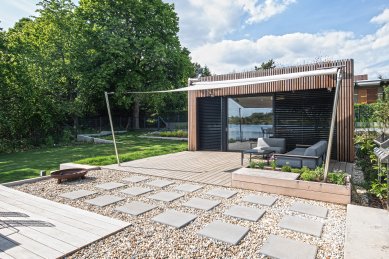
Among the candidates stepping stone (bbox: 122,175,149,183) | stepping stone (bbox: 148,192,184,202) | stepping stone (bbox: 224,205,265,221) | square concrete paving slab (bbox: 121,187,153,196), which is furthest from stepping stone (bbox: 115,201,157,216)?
stepping stone (bbox: 122,175,149,183)

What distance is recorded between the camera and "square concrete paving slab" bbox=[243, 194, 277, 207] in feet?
12.8

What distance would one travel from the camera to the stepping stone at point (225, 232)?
2.73 m

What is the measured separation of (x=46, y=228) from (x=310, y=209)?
3.70 m

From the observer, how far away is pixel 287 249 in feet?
8.21

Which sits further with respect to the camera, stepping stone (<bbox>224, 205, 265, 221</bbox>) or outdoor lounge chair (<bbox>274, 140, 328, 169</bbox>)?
outdoor lounge chair (<bbox>274, 140, 328, 169</bbox>)

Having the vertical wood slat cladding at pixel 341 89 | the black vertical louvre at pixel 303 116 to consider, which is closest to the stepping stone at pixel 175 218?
the vertical wood slat cladding at pixel 341 89

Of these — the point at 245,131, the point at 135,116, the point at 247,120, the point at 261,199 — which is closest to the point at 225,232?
the point at 261,199

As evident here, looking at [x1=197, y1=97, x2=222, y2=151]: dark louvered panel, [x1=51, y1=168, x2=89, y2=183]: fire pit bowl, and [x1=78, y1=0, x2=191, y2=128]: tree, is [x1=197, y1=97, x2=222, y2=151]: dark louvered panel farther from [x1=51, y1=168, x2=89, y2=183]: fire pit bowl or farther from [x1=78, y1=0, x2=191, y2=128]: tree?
[x1=78, y1=0, x2=191, y2=128]: tree

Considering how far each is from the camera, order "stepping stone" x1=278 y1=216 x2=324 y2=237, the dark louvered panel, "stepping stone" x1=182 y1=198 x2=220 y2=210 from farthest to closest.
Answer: the dark louvered panel, "stepping stone" x1=182 y1=198 x2=220 y2=210, "stepping stone" x1=278 y1=216 x2=324 y2=237

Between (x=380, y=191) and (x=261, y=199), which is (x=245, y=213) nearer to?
(x=261, y=199)

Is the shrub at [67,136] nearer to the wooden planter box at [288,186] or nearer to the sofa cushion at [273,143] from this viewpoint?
the sofa cushion at [273,143]

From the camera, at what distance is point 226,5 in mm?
8234

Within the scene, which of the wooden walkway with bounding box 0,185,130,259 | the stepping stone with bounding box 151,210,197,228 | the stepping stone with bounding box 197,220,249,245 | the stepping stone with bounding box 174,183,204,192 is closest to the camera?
the wooden walkway with bounding box 0,185,130,259

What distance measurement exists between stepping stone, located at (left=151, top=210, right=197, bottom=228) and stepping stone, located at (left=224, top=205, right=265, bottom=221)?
577mm
